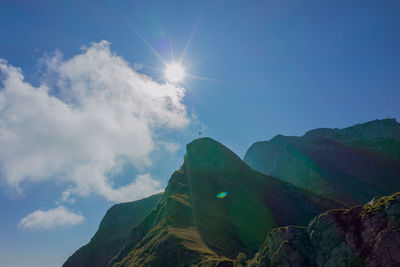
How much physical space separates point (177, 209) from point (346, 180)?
546 feet

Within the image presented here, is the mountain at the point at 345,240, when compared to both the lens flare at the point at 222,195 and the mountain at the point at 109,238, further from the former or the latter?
the mountain at the point at 109,238

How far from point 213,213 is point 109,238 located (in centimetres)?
10921

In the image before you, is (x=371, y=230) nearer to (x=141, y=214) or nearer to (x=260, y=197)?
(x=260, y=197)

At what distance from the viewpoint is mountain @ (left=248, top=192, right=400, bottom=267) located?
1063 inches

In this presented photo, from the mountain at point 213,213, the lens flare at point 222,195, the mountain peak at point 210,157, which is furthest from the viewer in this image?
the mountain peak at point 210,157

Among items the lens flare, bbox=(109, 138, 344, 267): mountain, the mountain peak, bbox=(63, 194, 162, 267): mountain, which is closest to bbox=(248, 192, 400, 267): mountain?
bbox=(109, 138, 344, 267): mountain

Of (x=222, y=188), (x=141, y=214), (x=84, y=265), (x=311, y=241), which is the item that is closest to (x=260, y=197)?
(x=222, y=188)

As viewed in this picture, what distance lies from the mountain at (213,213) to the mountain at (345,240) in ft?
47.3

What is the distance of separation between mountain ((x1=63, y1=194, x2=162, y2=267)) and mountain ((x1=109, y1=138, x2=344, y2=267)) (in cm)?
5341

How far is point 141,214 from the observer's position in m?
189

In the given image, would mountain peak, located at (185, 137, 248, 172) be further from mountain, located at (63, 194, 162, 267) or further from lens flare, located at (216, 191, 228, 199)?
mountain, located at (63, 194, 162, 267)

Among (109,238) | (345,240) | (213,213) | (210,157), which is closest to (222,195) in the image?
(213,213)

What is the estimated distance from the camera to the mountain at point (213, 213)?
2476 inches

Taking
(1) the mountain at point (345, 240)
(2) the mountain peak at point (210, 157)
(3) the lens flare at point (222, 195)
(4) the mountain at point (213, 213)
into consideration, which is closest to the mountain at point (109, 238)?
(4) the mountain at point (213, 213)
